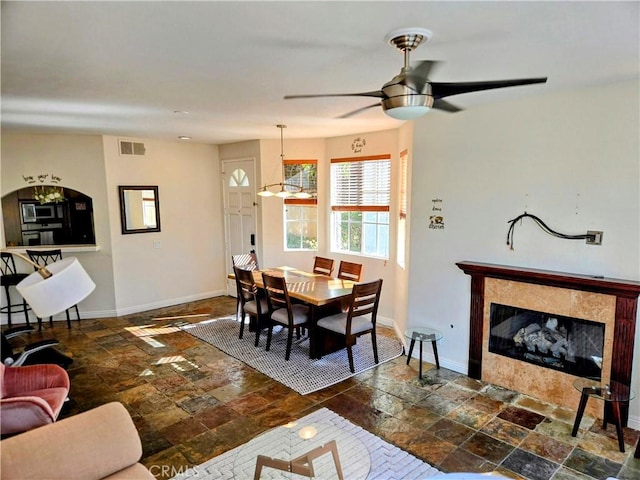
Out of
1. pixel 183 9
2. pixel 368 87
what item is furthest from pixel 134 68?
pixel 368 87

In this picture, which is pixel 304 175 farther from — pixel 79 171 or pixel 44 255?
pixel 44 255

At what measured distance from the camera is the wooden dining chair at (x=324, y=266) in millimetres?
5438

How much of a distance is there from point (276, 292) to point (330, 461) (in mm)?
2383

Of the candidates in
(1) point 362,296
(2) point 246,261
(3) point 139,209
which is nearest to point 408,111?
(1) point 362,296

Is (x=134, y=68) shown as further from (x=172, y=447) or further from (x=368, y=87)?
(x=172, y=447)

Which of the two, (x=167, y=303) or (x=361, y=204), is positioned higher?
(x=361, y=204)

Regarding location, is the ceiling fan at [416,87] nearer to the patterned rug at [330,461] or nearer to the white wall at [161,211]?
the patterned rug at [330,461]

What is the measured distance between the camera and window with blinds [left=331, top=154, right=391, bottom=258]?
5.44m

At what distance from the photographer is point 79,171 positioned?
18.4 feet

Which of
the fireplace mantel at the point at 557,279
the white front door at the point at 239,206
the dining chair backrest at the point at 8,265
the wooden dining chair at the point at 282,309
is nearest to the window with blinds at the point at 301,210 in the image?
the white front door at the point at 239,206

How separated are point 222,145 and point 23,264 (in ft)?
11.3

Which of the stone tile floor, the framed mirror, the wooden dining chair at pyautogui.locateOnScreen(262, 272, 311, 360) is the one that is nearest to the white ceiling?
the wooden dining chair at pyautogui.locateOnScreen(262, 272, 311, 360)

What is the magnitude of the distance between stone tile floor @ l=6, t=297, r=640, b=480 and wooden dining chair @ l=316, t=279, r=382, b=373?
40 cm

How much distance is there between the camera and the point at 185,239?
6.69 metres
